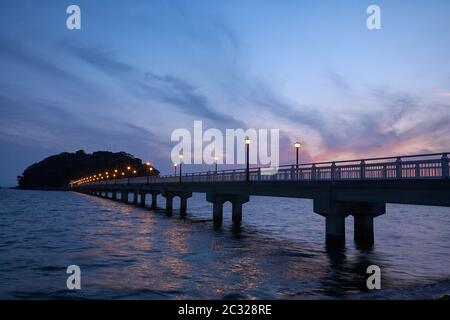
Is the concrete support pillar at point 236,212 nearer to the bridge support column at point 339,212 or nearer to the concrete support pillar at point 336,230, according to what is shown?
the bridge support column at point 339,212

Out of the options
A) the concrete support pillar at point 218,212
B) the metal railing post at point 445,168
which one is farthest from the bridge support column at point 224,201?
the metal railing post at point 445,168

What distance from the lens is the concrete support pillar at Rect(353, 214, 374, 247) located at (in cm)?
2923

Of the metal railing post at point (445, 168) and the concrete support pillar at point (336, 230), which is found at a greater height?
the metal railing post at point (445, 168)

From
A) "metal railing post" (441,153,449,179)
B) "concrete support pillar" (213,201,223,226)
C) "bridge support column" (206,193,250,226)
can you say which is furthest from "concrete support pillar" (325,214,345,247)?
"concrete support pillar" (213,201,223,226)

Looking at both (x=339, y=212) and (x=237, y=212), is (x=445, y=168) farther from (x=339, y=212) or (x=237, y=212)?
(x=237, y=212)

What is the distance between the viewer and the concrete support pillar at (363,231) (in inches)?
1151

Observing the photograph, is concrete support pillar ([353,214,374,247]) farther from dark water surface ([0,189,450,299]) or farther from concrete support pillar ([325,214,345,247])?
concrete support pillar ([325,214,345,247])

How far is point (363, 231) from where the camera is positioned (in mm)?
29453

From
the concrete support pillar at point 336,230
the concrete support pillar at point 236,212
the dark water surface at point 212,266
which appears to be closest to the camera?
the dark water surface at point 212,266

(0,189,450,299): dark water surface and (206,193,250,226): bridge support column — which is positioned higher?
(206,193,250,226): bridge support column

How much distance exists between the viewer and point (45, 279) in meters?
18.3

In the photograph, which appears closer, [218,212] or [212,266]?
[212,266]

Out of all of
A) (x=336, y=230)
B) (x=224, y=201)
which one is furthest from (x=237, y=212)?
(x=336, y=230)
